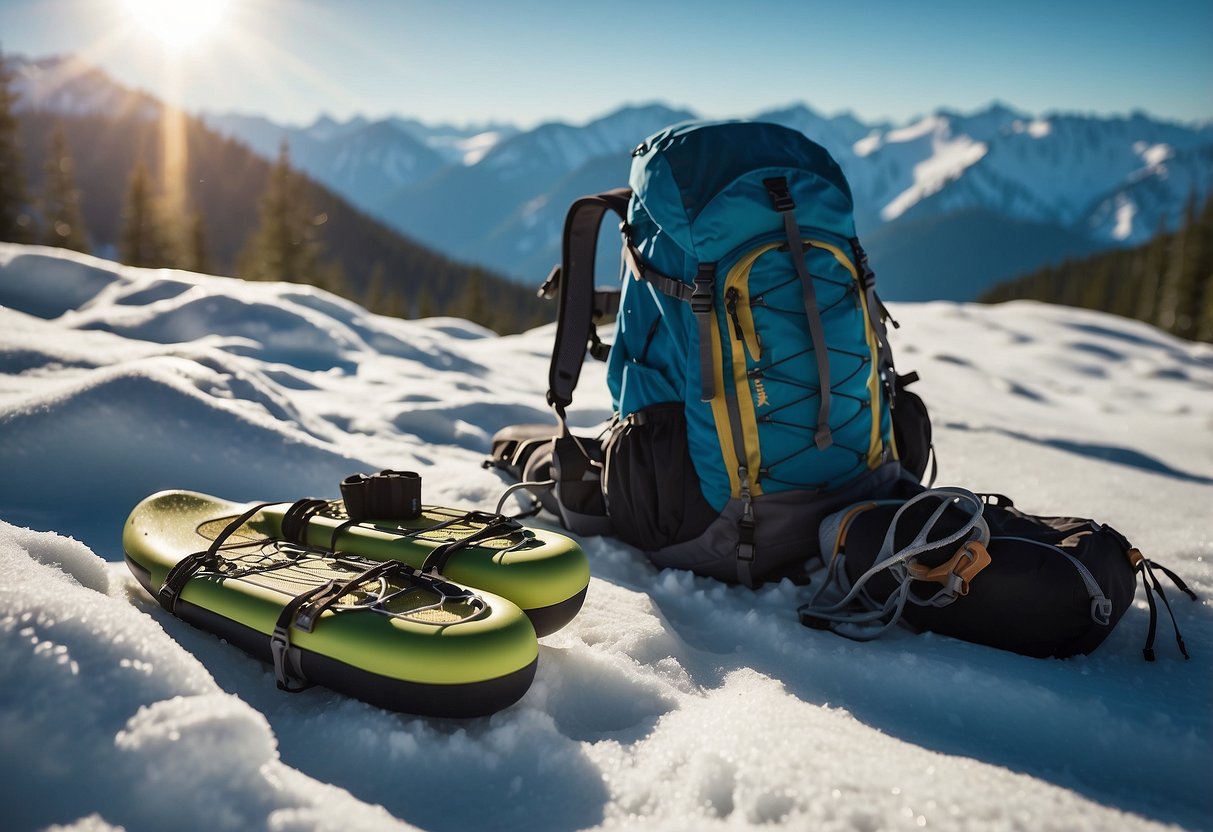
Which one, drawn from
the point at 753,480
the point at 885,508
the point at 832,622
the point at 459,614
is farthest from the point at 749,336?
the point at 459,614

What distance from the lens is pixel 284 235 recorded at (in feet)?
98.8

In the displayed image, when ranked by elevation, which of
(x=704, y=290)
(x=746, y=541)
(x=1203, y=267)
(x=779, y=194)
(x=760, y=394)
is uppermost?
(x=1203, y=267)

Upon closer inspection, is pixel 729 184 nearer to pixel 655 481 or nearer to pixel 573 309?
pixel 573 309

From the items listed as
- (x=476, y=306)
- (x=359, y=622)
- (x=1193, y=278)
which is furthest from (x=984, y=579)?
(x=1193, y=278)

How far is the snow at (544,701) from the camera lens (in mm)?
1160

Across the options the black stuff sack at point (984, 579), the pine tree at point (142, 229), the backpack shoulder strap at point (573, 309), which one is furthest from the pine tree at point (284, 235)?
the black stuff sack at point (984, 579)

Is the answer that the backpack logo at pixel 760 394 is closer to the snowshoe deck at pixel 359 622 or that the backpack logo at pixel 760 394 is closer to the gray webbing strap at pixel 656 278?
the gray webbing strap at pixel 656 278

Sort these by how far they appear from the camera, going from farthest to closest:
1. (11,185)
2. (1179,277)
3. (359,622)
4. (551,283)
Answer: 1. (1179,277)
2. (11,185)
3. (551,283)
4. (359,622)

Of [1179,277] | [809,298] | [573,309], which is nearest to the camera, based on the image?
[809,298]

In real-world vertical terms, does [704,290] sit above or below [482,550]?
above

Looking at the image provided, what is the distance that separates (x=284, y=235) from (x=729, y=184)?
31.9m

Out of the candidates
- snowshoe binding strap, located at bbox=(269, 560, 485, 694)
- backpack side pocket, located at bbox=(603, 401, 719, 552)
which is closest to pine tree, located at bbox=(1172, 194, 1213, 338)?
backpack side pocket, located at bbox=(603, 401, 719, 552)

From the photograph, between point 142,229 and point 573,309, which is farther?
point 142,229

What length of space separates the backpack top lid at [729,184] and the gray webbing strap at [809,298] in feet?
0.14
